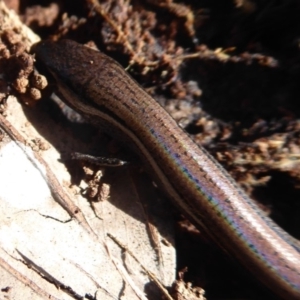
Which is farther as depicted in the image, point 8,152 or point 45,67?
point 45,67

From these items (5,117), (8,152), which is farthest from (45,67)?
(8,152)

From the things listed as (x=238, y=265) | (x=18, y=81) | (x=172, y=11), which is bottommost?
(x=238, y=265)

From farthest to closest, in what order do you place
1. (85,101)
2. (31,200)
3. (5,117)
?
1. (85,101)
2. (5,117)
3. (31,200)

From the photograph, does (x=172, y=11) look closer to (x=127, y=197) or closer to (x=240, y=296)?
(x=127, y=197)

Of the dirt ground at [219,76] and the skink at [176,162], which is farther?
the dirt ground at [219,76]

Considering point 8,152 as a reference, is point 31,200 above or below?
below

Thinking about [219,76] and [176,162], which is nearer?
[176,162]

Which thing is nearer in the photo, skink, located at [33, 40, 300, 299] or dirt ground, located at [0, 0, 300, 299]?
skink, located at [33, 40, 300, 299]

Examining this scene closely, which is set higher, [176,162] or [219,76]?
[219,76]
